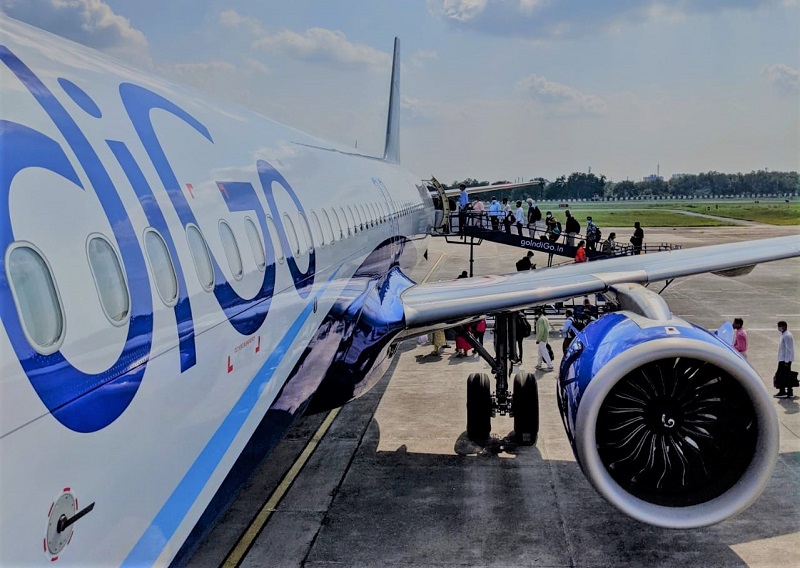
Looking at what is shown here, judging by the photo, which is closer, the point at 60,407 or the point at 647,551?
the point at 60,407

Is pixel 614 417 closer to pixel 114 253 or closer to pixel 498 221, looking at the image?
pixel 114 253

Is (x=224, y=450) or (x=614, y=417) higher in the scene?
(x=224, y=450)

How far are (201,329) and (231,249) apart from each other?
87 centimetres

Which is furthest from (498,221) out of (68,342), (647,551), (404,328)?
(68,342)

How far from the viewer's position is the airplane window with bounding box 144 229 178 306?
362 cm

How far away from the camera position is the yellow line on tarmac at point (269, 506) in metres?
6.69

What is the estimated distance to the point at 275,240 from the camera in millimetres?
5812

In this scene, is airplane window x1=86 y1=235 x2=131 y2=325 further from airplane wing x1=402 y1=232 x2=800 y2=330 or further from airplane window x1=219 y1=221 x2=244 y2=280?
airplane wing x1=402 y1=232 x2=800 y2=330

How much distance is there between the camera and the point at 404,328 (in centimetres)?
812

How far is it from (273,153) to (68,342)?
4.16 metres

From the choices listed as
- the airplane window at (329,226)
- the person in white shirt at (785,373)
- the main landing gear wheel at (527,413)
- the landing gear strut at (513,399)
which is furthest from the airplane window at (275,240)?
the person in white shirt at (785,373)

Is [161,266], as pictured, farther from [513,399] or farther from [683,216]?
[683,216]

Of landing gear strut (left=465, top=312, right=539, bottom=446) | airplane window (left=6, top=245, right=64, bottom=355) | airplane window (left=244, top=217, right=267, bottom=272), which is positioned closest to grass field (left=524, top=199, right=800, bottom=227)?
landing gear strut (left=465, top=312, right=539, bottom=446)

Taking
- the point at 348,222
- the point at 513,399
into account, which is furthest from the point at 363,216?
the point at 513,399
